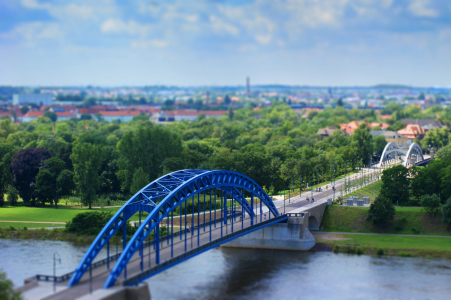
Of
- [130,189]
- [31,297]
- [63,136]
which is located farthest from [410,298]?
[63,136]

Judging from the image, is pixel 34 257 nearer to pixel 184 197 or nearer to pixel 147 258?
pixel 147 258

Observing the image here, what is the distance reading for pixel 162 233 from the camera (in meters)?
69.6

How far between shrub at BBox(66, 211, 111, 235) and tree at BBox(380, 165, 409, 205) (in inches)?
1459

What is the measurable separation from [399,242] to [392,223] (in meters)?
6.83

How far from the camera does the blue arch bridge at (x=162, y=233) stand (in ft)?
145

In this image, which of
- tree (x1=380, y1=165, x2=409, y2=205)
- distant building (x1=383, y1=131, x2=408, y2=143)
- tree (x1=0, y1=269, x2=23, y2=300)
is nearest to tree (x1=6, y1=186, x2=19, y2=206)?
tree (x1=380, y1=165, x2=409, y2=205)

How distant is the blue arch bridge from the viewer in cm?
4422

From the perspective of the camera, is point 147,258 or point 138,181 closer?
point 147,258

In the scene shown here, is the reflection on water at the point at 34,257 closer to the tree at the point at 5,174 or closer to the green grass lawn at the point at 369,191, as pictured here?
the tree at the point at 5,174

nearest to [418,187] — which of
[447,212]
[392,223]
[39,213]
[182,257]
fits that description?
[392,223]

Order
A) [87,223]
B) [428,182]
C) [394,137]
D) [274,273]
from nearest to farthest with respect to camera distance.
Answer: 1. [274,273]
2. [87,223]
3. [428,182]
4. [394,137]

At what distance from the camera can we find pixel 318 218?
79500 millimetres

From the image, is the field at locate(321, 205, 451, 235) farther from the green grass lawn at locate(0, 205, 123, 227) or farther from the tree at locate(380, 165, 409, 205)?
the green grass lawn at locate(0, 205, 123, 227)

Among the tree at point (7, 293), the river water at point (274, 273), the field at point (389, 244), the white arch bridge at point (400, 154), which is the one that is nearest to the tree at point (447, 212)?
the field at point (389, 244)
